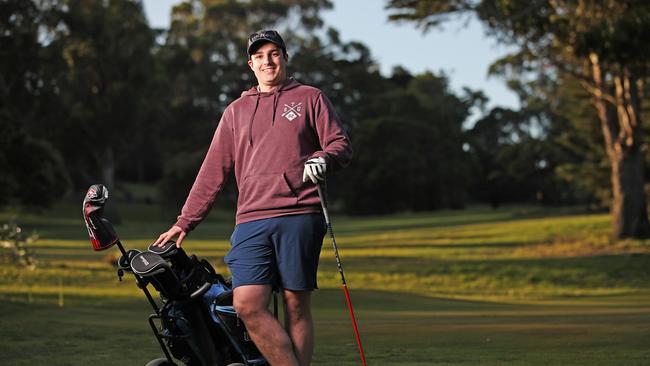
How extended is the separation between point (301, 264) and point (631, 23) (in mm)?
21454

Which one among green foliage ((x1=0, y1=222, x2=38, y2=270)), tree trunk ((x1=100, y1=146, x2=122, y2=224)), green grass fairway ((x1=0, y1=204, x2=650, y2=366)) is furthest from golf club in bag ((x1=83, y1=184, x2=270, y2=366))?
tree trunk ((x1=100, y1=146, x2=122, y2=224))

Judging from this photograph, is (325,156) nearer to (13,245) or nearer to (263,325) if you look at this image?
(263,325)

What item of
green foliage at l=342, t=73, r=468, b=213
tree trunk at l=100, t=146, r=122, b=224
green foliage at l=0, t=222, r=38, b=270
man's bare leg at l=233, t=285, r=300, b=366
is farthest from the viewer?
green foliage at l=342, t=73, r=468, b=213

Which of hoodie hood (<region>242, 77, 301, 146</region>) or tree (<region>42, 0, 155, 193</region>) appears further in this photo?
tree (<region>42, 0, 155, 193</region>)

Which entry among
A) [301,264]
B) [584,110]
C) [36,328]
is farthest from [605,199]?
[301,264]

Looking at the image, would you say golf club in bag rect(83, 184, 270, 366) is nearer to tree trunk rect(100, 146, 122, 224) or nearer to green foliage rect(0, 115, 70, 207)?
green foliage rect(0, 115, 70, 207)

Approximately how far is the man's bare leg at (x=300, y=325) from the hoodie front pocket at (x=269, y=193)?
1.57 feet

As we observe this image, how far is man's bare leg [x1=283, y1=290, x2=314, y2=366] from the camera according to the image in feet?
20.9

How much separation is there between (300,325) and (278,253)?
1.44 feet


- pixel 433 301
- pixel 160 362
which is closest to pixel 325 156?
pixel 160 362

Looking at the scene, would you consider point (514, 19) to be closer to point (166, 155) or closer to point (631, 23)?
point (631, 23)

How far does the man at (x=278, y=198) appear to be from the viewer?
20.5 feet

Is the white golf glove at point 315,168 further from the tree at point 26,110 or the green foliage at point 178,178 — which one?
the green foliage at point 178,178

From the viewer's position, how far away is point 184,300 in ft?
21.2
